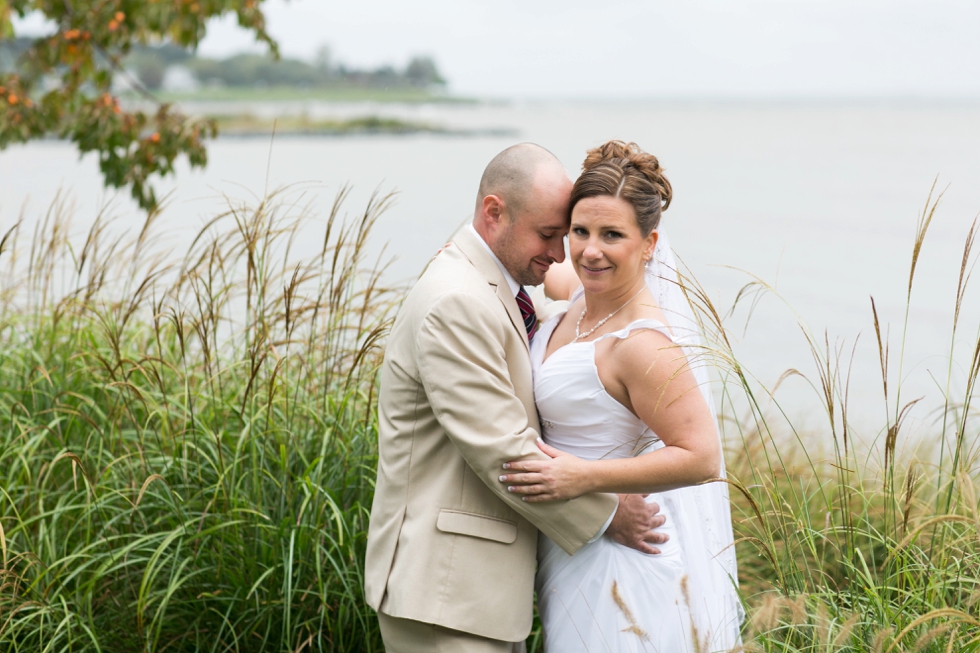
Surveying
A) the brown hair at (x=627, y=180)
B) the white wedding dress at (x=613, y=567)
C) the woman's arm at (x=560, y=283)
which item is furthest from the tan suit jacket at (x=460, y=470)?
the woman's arm at (x=560, y=283)

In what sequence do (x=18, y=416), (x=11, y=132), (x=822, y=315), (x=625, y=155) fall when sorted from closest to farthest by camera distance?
(x=625, y=155)
(x=18, y=416)
(x=11, y=132)
(x=822, y=315)

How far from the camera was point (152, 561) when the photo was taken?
3.08 metres

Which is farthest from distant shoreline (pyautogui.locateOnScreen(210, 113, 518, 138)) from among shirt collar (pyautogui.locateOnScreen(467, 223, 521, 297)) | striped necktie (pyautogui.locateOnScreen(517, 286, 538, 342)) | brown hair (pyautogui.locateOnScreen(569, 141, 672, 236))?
brown hair (pyautogui.locateOnScreen(569, 141, 672, 236))

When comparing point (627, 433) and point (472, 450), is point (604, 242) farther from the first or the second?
point (472, 450)

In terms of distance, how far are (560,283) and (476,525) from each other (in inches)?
47.9

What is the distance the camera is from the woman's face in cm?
272

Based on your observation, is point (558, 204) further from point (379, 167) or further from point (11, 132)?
point (379, 167)

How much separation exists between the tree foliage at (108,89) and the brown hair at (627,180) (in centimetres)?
435

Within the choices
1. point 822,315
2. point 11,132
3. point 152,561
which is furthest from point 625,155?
point 822,315

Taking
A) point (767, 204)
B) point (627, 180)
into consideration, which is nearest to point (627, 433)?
point (627, 180)

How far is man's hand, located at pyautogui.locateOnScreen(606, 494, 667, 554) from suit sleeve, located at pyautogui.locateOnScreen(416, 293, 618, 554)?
25 centimetres

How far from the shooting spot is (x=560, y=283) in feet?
11.7

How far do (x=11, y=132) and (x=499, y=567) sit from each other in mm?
5332

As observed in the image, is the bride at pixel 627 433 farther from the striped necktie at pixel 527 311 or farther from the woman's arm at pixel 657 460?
the striped necktie at pixel 527 311
